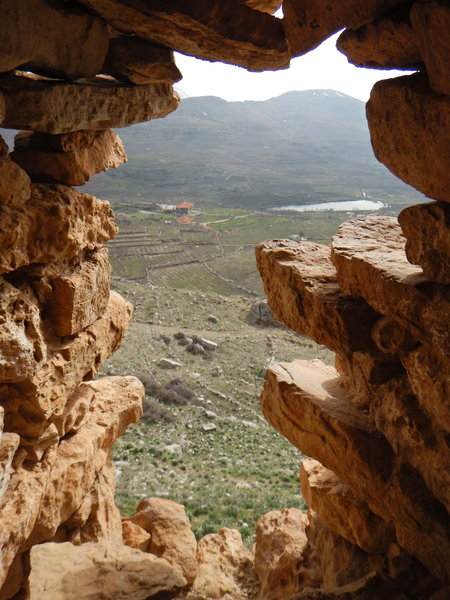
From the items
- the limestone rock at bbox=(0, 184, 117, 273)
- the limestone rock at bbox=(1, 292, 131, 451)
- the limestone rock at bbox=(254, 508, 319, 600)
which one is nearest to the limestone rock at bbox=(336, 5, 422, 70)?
the limestone rock at bbox=(0, 184, 117, 273)

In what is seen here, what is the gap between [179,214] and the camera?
81.6 meters

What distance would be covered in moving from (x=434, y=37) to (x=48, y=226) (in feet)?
14.9

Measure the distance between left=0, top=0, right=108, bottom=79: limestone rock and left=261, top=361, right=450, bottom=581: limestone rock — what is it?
521cm

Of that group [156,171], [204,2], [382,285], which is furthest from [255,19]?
[156,171]

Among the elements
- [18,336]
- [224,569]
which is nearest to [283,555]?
[224,569]

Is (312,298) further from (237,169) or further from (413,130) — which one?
(237,169)

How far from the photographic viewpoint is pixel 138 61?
6.52m

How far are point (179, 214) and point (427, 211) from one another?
3063 inches

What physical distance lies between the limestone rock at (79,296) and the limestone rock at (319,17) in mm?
3987

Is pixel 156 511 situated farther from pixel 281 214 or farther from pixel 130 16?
pixel 281 214

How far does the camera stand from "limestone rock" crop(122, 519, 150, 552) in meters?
9.24

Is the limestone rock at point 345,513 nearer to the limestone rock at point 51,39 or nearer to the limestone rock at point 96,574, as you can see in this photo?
the limestone rock at point 96,574

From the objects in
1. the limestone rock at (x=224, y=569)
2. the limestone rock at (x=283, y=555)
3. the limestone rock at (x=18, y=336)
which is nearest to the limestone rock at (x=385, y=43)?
the limestone rock at (x=18, y=336)

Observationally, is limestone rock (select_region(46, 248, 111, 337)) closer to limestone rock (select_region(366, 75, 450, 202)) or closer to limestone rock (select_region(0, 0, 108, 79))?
limestone rock (select_region(0, 0, 108, 79))
